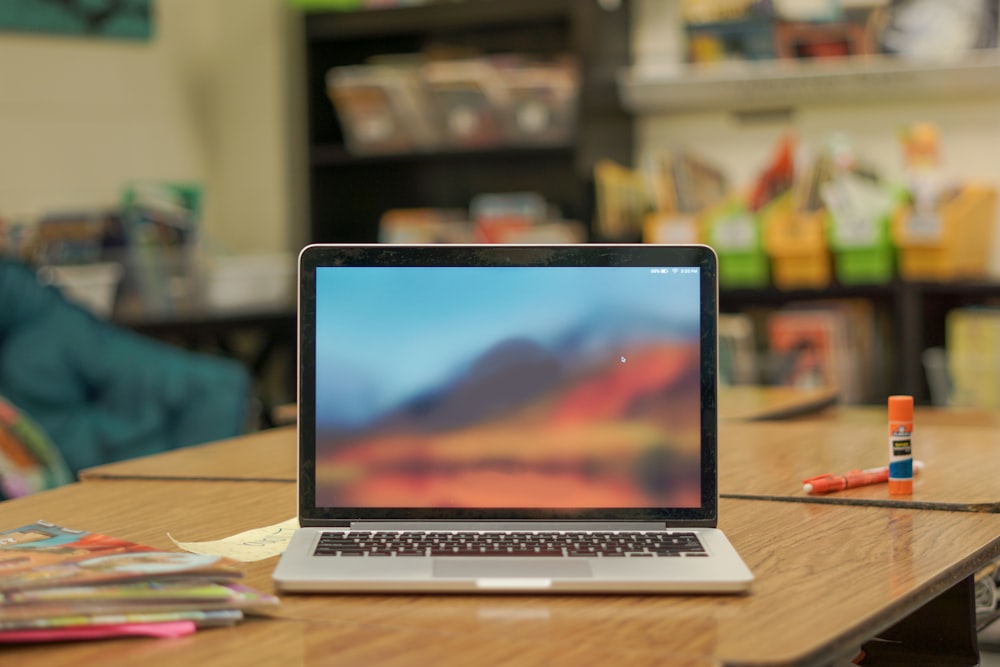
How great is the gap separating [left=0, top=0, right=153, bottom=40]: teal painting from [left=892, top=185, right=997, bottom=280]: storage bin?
2458 mm

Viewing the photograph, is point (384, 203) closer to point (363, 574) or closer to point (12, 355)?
point (12, 355)

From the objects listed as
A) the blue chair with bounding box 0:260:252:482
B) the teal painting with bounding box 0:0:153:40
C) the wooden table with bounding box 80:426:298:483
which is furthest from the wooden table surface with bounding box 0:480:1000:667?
the teal painting with bounding box 0:0:153:40

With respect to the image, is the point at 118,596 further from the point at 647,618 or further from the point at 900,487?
the point at 900,487

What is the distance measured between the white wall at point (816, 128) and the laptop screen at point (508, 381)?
273 centimetres

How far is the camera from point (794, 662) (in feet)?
2.78

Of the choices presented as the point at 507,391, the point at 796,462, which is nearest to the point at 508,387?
the point at 507,391

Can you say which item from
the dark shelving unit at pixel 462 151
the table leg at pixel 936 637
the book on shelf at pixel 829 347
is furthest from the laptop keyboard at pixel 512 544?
the dark shelving unit at pixel 462 151

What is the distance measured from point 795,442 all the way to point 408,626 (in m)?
0.99

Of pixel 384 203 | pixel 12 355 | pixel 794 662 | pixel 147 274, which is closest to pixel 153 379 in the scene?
pixel 12 355

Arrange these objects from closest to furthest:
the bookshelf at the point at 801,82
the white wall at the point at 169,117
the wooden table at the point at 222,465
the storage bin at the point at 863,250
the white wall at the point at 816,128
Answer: the wooden table at the point at 222,465 < the storage bin at the point at 863,250 < the bookshelf at the point at 801,82 < the white wall at the point at 816,128 < the white wall at the point at 169,117

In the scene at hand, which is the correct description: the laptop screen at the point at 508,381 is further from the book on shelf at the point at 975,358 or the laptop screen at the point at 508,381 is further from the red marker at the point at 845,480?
the book on shelf at the point at 975,358

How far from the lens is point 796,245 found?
3455mm

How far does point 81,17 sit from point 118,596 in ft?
11.4

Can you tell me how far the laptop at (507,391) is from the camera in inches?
45.8
